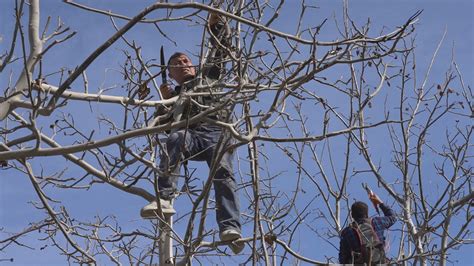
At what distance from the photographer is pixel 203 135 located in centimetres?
612

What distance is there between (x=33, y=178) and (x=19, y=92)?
739 millimetres

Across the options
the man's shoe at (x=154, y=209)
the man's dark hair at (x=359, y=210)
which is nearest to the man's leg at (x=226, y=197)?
the man's shoe at (x=154, y=209)

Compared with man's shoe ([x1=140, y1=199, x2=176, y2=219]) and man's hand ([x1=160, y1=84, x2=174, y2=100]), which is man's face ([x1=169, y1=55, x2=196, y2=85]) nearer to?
man's hand ([x1=160, y1=84, x2=174, y2=100])

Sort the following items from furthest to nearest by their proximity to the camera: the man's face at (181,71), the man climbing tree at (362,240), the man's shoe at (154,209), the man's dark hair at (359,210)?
the man's dark hair at (359,210) < the man climbing tree at (362,240) < the man's face at (181,71) < the man's shoe at (154,209)

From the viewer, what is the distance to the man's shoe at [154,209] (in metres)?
5.70

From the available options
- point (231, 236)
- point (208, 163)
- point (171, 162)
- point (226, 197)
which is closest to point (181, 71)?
point (208, 163)

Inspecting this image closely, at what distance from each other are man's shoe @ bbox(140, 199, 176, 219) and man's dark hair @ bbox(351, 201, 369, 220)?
6.43 ft

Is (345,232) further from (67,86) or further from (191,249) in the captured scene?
(67,86)

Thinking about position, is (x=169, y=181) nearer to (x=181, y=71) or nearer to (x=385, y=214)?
(x=181, y=71)

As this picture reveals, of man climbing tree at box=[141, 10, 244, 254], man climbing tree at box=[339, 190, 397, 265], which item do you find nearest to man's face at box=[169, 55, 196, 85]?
man climbing tree at box=[141, 10, 244, 254]

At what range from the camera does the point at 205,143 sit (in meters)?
6.11

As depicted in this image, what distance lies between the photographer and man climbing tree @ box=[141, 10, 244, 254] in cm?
551

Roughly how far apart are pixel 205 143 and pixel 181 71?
52 centimetres

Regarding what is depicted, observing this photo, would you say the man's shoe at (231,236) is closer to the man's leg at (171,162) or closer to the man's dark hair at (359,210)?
the man's leg at (171,162)
